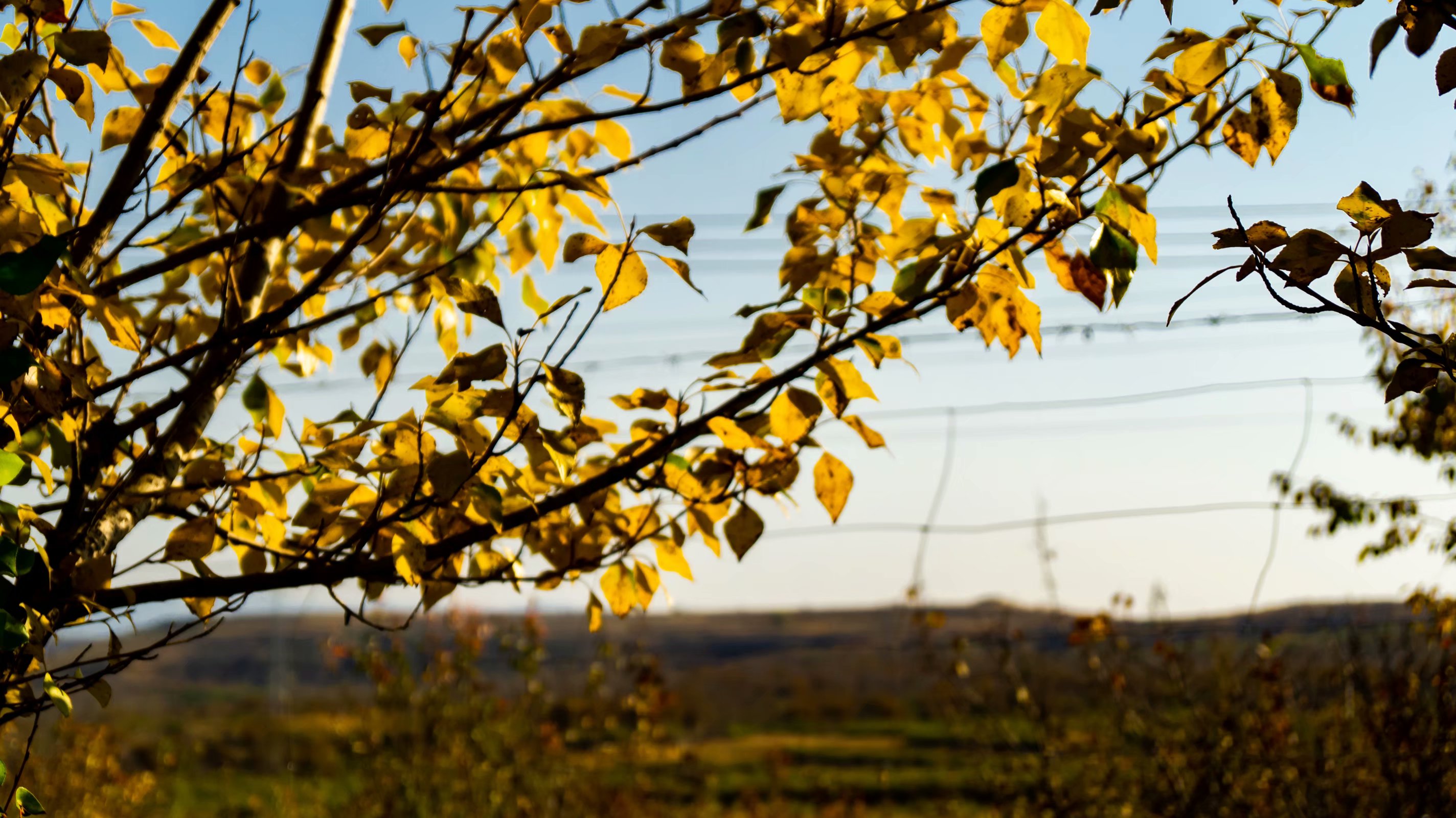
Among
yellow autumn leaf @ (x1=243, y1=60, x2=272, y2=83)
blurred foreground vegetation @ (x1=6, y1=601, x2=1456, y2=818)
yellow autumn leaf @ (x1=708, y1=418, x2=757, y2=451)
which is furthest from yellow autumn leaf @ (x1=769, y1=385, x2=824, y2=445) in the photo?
blurred foreground vegetation @ (x1=6, y1=601, x2=1456, y2=818)

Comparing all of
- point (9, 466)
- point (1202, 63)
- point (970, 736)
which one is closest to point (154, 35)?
point (9, 466)

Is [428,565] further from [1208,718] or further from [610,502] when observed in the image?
[1208,718]

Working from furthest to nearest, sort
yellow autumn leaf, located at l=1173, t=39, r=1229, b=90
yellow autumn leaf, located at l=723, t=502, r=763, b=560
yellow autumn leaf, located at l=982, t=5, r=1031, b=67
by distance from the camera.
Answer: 1. yellow autumn leaf, located at l=723, t=502, r=763, b=560
2. yellow autumn leaf, located at l=982, t=5, r=1031, b=67
3. yellow autumn leaf, located at l=1173, t=39, r=1229, b=90

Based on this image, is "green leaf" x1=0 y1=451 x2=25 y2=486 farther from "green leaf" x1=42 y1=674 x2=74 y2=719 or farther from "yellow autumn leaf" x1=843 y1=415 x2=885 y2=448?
"yellow autumn leaf" x1=843 y1=415 x2=885 y2=448

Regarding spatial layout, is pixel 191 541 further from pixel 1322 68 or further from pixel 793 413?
pixel 1322 68

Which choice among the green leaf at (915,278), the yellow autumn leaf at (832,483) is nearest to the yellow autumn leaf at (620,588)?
the yellow autumn leaf at (832,483)

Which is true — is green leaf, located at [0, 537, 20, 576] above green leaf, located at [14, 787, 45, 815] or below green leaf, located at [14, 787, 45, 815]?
above

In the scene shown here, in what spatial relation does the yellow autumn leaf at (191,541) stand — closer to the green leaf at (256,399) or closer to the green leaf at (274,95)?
the green leaf at (256,399)

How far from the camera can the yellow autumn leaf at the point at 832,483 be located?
3.84 ft

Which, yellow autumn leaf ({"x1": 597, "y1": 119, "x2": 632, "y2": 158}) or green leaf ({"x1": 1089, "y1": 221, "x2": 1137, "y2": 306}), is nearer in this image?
green leaf ({"x1": 1089, "y1": 221, "x2": 1137, "y2": 306})

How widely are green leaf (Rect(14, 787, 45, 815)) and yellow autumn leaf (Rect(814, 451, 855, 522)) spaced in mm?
893

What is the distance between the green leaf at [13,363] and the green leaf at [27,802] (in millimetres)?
486

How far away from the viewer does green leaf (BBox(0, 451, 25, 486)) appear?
0.89 metres

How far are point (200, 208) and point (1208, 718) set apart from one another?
4291 mm
